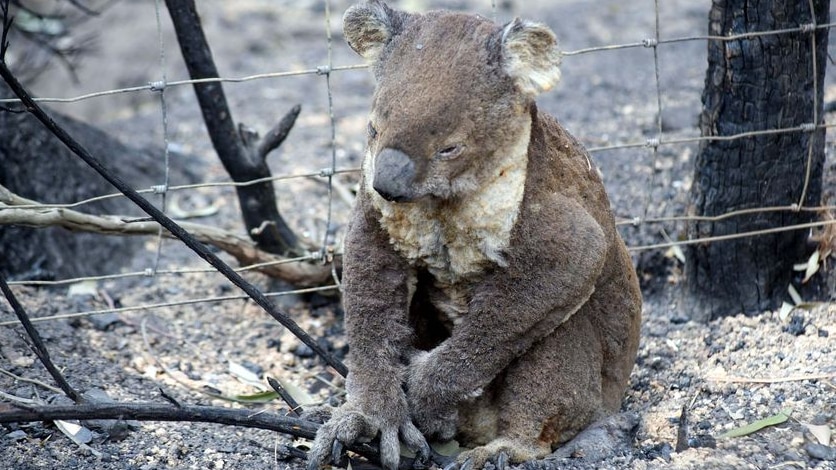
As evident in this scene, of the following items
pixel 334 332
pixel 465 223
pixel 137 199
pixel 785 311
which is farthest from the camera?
pixel 334 332

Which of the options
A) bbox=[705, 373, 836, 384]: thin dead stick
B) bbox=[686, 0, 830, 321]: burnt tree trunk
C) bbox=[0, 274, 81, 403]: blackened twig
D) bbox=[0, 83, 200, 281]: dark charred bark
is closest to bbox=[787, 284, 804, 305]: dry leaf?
bbox=[686, 0, 830, 321]: burnt tree trunk

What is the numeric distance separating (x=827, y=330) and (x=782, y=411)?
816 mm

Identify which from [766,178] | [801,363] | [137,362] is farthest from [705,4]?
[137,362]

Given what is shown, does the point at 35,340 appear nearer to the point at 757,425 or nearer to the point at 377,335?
the point at 377,335

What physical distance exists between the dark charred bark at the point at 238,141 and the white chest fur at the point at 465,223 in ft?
5.06

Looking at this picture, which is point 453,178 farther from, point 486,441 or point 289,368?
point 289,368

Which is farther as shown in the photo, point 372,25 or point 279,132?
point 279,132

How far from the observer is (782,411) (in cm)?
368

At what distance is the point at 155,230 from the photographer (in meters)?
4.48

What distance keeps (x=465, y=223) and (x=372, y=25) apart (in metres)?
0.73

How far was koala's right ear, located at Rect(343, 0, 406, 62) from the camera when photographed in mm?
3217

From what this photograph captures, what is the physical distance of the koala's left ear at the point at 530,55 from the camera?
9.99 feet

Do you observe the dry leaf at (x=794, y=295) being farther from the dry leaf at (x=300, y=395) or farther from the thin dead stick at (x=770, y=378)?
the dry leaf at (x=300, y=395)

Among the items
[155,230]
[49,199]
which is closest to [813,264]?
[155,230]
